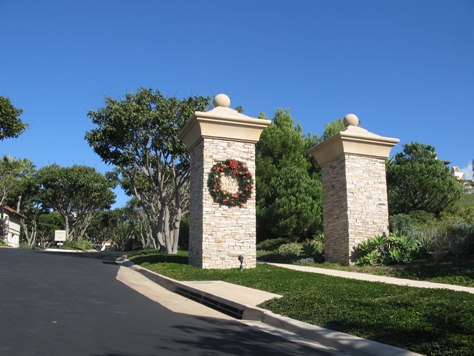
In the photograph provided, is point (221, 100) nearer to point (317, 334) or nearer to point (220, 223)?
point (220, 223)

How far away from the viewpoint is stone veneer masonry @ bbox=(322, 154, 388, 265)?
16.7m

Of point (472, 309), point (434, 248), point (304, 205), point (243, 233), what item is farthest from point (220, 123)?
point (304, 205)

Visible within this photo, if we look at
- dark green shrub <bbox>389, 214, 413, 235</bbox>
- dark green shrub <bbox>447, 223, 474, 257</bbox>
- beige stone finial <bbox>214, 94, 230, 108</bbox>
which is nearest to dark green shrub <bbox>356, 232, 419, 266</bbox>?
dark green shrub <bbox>447, 223, 474, 257</bbox>

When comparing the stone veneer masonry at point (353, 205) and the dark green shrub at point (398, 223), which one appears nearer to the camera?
the stone veneer masonry at point (353, 205)

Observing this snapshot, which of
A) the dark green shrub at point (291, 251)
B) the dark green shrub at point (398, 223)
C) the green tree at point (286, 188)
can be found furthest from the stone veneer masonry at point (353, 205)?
the green tree at point (286, 188)

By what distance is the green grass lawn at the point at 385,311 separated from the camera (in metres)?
5.52

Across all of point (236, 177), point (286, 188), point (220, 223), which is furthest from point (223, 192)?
point (286, 188)

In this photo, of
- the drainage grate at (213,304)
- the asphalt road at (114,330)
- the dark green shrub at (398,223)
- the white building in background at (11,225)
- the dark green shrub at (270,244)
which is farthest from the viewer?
the white building in background at (11,225)

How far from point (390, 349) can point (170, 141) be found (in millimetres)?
19751

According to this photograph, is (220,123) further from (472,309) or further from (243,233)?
(472,309)

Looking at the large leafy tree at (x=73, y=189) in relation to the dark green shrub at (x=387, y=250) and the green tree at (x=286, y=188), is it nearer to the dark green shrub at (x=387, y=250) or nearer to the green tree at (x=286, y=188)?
the green tree at (x=286, y=188)

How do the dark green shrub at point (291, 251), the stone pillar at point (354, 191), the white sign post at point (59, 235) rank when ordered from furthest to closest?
the white sign post at point (59, 235), the dark green shrub at point (291, 251), the stone pillar at point (354, 191)

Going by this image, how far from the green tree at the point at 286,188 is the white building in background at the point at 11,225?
91.8ft

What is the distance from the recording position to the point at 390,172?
28156 millimetres
